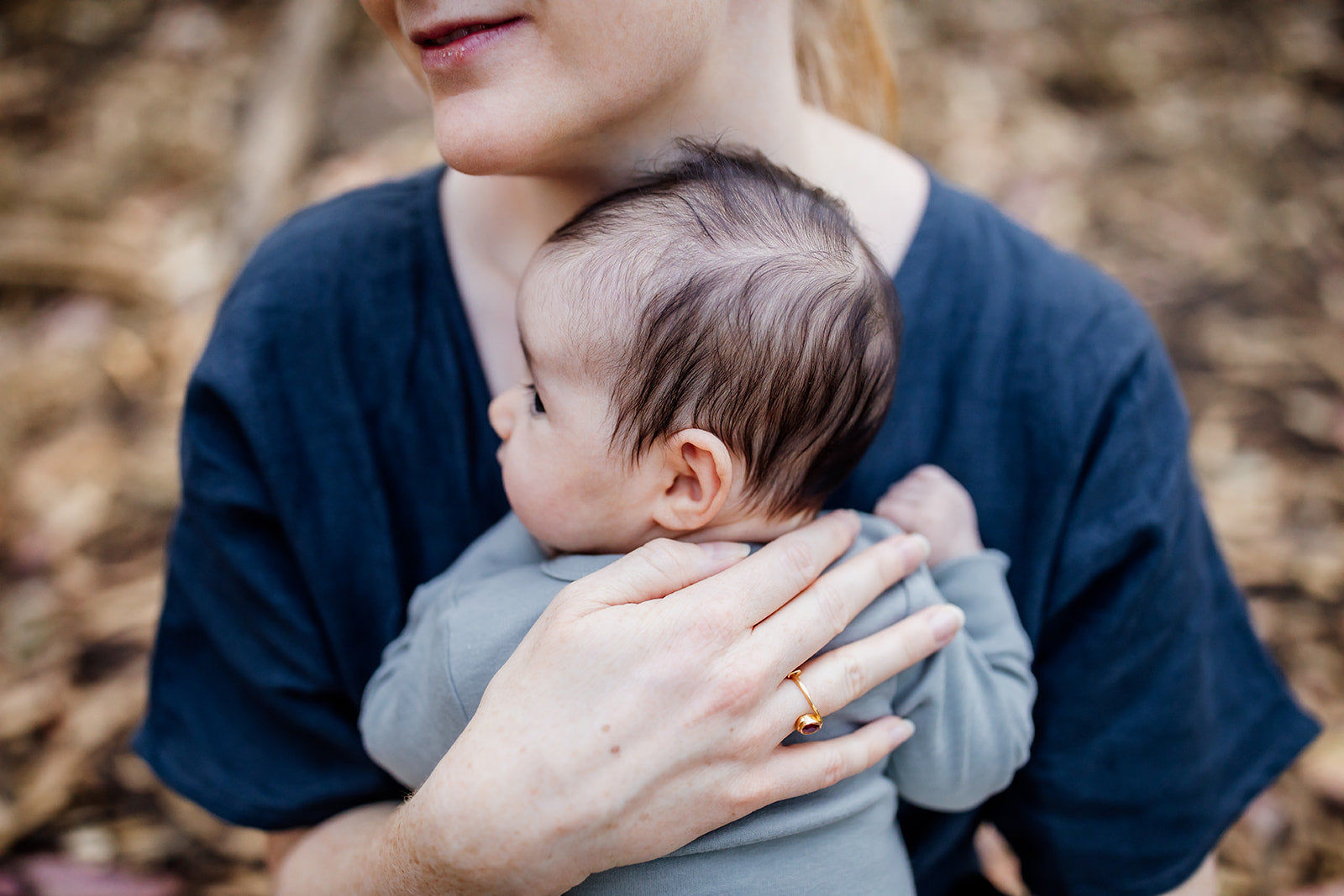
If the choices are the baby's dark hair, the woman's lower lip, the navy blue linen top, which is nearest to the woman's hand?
the baby's dark hair

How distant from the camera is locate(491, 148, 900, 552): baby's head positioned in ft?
3.24

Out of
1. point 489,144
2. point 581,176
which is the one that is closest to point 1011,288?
point 581,176

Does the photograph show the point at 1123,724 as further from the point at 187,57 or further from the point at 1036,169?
the point at 187,57

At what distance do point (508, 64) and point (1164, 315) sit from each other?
8.08ft

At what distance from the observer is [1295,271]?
9.78 feet

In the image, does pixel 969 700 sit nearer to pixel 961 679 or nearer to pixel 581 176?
pixel 961 679

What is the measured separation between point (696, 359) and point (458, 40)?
16.1 inches

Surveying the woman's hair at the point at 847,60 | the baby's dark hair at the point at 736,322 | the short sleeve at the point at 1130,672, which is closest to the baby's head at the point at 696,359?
the baby's dark hair at the point at 736,322

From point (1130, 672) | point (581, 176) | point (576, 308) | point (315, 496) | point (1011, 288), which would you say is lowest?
point (1130, 672)

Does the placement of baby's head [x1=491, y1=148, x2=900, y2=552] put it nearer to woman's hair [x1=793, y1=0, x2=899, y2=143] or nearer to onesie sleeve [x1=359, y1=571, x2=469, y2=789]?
onesie sleeve [x1=359, y1=571, x2=469, y2=789]

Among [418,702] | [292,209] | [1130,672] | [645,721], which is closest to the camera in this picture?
[645,721]

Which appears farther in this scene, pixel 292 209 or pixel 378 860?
pixel 292 209

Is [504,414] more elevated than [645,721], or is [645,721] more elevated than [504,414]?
[504,414]

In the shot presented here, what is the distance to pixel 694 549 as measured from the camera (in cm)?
104
